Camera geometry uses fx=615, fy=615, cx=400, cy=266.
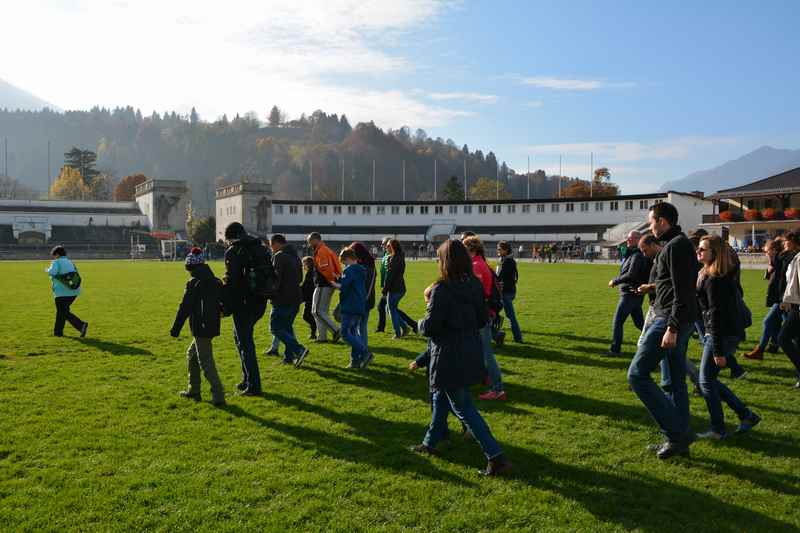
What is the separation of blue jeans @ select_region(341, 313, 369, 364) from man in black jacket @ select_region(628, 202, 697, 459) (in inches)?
167

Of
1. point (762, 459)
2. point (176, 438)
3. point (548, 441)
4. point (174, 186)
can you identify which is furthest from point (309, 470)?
point (174, 186)

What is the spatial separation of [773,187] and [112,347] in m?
50.5

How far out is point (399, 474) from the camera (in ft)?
16.1

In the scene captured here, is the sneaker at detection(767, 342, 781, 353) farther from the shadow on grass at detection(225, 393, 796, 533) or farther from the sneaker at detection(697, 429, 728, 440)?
the shadow on grass at detection(225, 393, 796, 533)

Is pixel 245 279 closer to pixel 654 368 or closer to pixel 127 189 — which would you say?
pixel 654 368

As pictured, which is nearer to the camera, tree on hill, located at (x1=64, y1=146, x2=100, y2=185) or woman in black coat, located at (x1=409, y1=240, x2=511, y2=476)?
woman in black coat, located at (x1=409, y1=240, x2=511, y2=476)

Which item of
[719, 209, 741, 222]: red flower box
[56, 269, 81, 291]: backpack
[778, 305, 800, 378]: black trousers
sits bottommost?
[778, 305, 800, 378]: black trousers

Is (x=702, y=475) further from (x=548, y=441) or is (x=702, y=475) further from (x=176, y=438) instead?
(x=176, y=438)

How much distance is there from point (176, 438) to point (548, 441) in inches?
136

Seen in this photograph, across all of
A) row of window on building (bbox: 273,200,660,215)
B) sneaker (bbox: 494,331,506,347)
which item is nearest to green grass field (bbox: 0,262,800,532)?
sneaker (bbox: 494,331,506,347)

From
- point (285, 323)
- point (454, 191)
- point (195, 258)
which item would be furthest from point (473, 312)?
point (454, 191)

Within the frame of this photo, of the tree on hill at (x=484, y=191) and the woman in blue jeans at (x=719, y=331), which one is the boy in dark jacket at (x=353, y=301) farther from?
the tree on hill at (x=484, y=191)

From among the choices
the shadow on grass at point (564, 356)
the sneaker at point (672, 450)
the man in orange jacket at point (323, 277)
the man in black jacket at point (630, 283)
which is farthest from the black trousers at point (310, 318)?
the sneaker at point (672, 450)

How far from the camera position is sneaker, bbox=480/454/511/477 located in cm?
485
